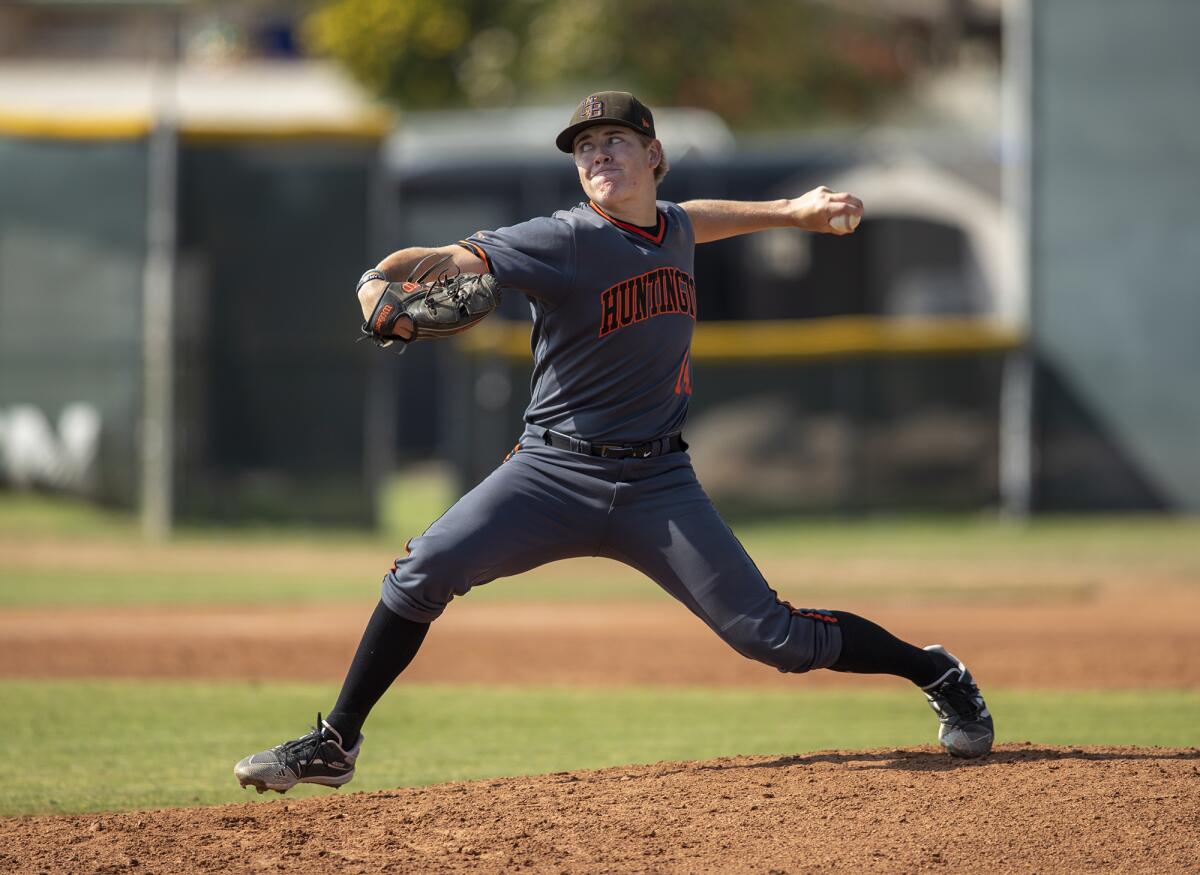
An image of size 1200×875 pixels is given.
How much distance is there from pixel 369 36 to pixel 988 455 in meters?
18.7

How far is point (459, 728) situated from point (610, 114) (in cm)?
303

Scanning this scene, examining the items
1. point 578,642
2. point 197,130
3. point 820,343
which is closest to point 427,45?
point 197,130

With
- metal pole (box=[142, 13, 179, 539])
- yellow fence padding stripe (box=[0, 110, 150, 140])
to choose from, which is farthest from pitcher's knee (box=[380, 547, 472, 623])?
yellow fence padding stripe (box=[0, 110, 150, 140])

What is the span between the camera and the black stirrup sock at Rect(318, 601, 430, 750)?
471cm

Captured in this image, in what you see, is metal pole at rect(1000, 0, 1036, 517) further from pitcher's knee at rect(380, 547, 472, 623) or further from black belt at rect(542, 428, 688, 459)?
pitcher's knee at rect(380, 547, 472, 623)

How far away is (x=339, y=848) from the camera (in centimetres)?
434

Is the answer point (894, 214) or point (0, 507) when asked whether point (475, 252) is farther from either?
point (894, 214)

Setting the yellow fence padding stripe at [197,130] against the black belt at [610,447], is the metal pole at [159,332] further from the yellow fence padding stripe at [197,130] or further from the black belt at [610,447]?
the black belt at [610,447]

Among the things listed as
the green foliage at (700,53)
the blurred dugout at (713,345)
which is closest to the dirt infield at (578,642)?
the blurred dugout at (713,345)

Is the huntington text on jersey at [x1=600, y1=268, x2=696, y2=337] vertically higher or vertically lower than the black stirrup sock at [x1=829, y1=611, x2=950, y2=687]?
higher

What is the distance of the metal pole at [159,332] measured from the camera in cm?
1386

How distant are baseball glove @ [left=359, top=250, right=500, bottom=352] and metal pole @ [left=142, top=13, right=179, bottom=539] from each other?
10.0 meters

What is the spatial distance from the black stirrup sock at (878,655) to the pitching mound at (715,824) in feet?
0.92

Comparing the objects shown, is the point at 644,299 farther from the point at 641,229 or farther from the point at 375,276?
the point at 375,276
